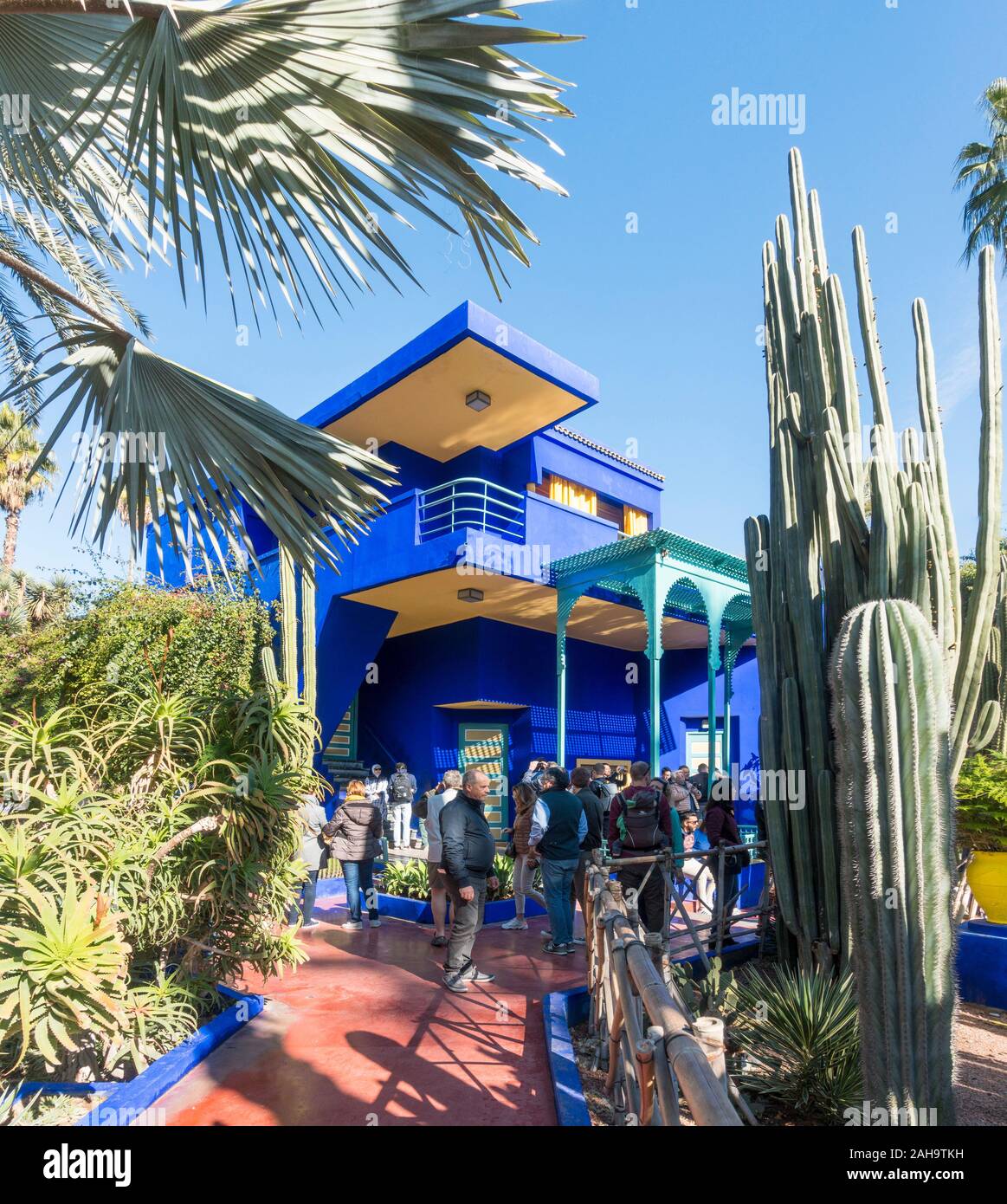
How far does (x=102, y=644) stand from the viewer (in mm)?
9906

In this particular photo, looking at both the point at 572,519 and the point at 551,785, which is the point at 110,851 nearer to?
the point at 551,785

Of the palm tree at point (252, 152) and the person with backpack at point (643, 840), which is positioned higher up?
the palm tree at point (252, 152)

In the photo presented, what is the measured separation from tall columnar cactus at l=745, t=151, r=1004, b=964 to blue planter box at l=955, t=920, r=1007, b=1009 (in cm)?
123

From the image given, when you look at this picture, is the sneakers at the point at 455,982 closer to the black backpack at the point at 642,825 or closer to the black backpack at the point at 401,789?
the black backpack at the point at 642,825

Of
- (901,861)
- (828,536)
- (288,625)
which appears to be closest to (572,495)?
(288,625)

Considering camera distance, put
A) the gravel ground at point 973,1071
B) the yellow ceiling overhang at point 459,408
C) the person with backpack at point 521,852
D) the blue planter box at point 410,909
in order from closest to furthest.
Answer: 1. the gravel ground at point 973,1071
2. the person with backpack at point 521,852
3. the blue planter box at point 410,909
4. the yellow ceiling overhang at point 459,408

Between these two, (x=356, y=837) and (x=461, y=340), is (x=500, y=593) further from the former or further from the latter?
(x=356, y=837)

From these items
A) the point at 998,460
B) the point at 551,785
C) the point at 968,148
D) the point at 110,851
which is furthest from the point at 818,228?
the point at 968,148

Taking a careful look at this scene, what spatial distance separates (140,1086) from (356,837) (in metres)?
3.98

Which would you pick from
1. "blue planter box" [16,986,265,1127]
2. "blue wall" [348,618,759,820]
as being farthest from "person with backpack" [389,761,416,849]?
"blue planter box" [16,986,265,1127]

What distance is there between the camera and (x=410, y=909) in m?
9.11

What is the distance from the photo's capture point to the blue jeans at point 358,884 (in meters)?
8.32

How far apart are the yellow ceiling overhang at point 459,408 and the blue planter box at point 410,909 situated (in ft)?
26.6


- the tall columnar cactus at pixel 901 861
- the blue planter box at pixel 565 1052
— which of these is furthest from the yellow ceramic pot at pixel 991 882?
the blue planter box at pixel 565 1052
